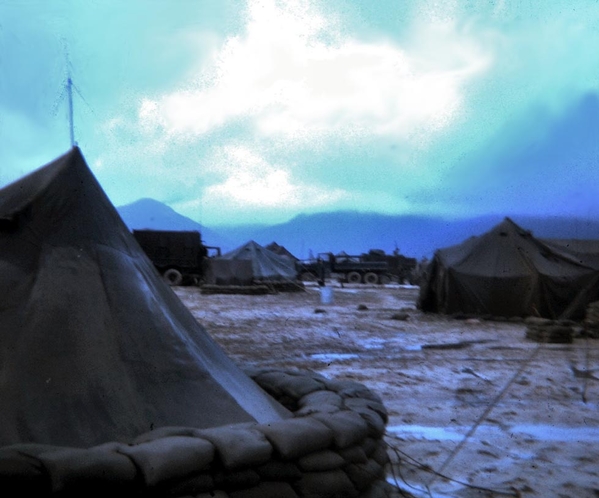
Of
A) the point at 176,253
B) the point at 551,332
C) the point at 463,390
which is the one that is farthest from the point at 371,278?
the point at 463,390

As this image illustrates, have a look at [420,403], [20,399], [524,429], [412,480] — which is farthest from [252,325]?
[20,399]

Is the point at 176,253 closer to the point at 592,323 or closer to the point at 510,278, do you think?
the point at 510,278

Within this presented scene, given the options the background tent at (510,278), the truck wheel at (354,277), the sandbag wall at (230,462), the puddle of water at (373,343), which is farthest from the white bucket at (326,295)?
the truck wheel at (354,277)

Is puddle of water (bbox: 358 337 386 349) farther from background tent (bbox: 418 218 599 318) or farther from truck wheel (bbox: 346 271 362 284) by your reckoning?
truck wheel (bbox: 346 271 362 284)

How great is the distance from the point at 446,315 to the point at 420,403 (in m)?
9.90

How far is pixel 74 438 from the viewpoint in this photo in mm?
2756

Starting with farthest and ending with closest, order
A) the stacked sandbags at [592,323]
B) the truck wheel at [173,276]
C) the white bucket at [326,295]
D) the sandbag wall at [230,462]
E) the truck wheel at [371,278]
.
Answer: the truck wheel at [371,278] < the truck wheel at [173,276] < the white bucket at [326,295] < the stacked sandbags at [592,323] < the sandbag wall at [230,462]

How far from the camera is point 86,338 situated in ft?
10.1

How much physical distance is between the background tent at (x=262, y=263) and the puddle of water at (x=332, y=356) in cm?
1690

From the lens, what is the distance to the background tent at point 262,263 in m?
26.0

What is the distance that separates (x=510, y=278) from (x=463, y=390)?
8.76 m

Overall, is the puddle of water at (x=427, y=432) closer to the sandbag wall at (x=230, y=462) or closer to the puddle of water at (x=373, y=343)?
the sandbag wall at (x=230, y=462)

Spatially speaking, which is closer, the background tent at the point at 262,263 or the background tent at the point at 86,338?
the background tent at the point at 86,338

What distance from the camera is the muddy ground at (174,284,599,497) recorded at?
151 inches
